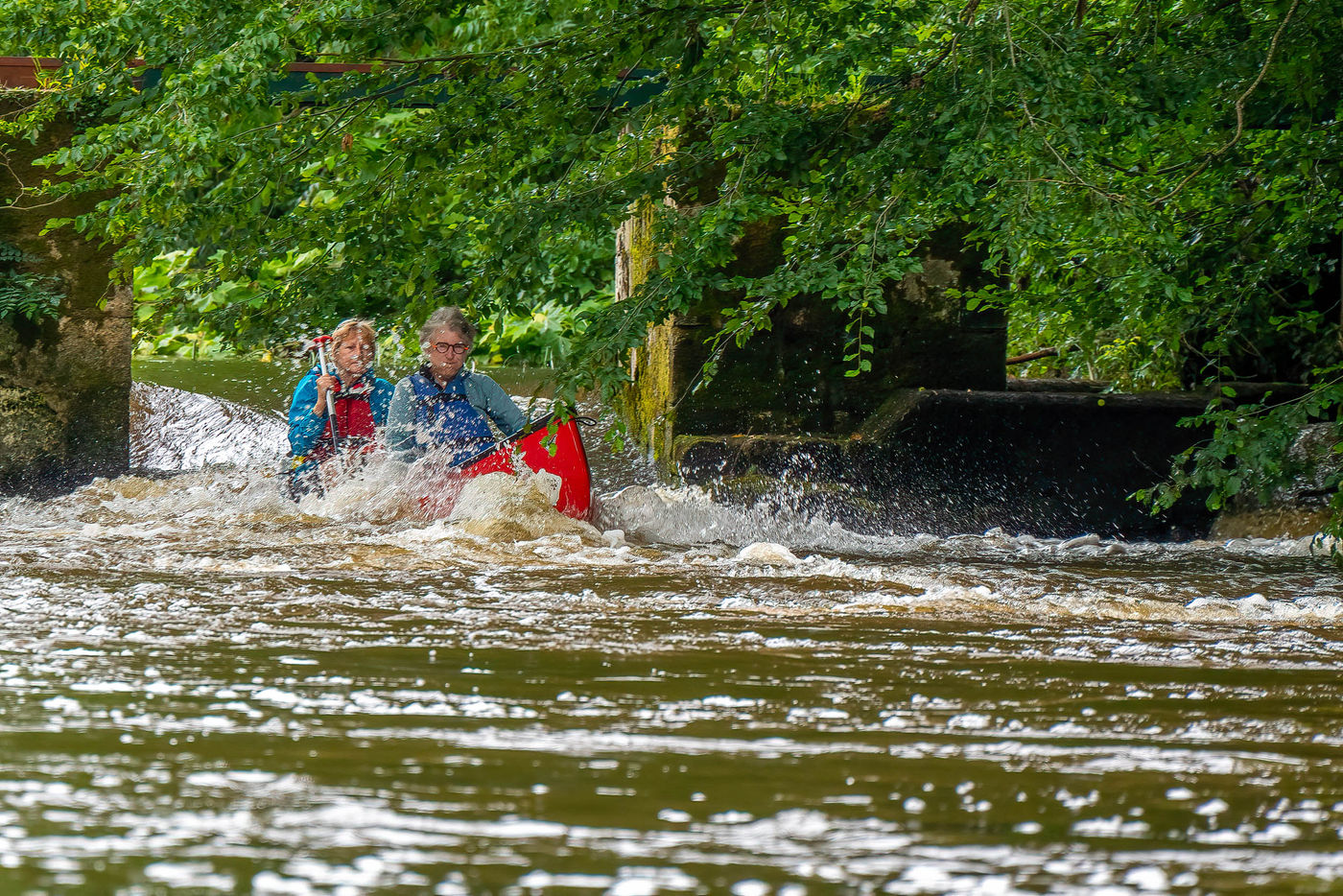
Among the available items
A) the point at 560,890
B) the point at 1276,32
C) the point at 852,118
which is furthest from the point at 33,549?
the point at 1276,32

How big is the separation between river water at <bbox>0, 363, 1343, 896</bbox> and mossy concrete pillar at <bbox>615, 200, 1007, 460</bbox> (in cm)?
311

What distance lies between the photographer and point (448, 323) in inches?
297

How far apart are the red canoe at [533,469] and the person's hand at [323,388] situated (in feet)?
2.97

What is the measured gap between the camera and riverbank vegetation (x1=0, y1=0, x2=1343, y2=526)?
5.55 metres

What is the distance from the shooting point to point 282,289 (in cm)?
692

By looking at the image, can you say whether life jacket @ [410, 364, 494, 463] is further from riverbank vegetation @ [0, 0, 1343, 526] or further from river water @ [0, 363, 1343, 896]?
river water @ [0, 363, 1343, 896]

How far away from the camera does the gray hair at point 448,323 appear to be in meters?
7.53

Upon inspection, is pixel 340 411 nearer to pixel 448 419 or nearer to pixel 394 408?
pixel 394 408

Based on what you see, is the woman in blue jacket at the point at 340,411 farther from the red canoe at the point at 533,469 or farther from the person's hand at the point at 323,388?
the red canoe at the point at 533,469

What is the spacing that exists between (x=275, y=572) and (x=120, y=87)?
2.61m

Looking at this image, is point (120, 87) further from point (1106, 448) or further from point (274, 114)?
point (1106, 448)

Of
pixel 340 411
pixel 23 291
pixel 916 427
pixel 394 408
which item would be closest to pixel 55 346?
pixel 23 291

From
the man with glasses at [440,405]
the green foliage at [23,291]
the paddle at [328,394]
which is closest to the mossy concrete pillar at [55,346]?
the green foliage at [23,291]

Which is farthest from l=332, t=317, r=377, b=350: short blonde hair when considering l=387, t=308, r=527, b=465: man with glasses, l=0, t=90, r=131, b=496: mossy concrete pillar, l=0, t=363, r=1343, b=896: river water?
l=0, t=363, r=1343, b=896: river water
